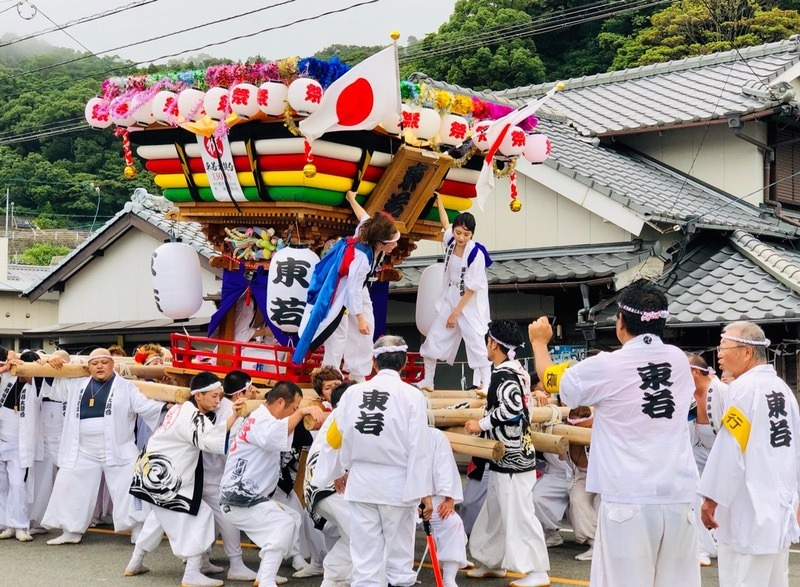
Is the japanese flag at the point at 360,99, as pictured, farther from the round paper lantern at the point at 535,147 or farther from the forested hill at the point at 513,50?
Result: the forested hill at the point at 513,50

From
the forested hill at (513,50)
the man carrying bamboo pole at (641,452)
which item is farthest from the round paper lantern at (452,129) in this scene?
the forested hill at (513,50)

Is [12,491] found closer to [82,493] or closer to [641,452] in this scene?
[82,493]

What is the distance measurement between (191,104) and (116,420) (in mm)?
3030

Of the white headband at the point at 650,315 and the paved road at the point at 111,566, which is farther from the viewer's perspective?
the paved road at the point at 111,566

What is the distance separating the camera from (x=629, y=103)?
17.7 meters

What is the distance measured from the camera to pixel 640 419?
17.3 ft

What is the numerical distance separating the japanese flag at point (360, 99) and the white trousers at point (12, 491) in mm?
4310

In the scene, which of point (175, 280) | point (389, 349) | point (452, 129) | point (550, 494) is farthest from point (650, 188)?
point (389, 349)

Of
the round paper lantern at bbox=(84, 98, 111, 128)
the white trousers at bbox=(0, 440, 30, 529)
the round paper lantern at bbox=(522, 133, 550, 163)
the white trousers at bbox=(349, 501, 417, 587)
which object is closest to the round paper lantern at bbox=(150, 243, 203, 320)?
the round paper lantern at bbox=(84, 98, 111, 128)

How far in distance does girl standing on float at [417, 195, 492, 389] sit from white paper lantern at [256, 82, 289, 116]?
1934 millimetres

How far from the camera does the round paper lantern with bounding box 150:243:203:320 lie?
10.5m

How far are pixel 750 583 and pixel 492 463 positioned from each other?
7.80 feet

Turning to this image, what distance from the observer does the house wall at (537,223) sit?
13.8 m

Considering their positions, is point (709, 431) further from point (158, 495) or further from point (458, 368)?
point (458, 368)
